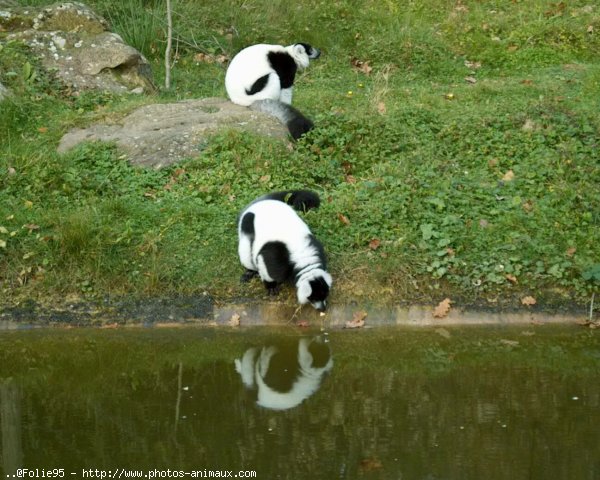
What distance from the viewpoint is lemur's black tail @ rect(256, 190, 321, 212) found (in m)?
8.21

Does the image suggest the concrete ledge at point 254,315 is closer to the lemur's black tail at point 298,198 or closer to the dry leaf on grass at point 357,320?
the dry leaf on grass at point 357,320

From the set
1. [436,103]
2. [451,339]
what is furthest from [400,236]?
[436,103]

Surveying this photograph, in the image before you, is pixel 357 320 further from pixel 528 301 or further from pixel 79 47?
pixel 79 47

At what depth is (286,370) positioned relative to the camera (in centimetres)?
677

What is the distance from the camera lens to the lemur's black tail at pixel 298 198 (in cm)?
821

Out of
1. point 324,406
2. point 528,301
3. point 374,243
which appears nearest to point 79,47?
point 374,243

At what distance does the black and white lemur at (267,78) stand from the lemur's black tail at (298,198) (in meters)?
1.64

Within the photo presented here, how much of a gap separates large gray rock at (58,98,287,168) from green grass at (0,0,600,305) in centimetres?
17

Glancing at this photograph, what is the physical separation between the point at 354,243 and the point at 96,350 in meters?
2.35

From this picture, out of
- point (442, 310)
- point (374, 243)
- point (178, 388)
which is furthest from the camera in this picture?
point (374, 243)

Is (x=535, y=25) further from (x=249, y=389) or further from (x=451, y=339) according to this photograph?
(x=249, y=389)

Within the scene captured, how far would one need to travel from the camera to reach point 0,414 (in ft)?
20.2

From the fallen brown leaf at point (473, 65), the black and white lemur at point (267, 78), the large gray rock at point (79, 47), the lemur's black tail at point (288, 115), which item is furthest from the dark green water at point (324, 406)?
the fallen brown leaf at point (473, 65)

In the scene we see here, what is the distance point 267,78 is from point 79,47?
2504 mm
